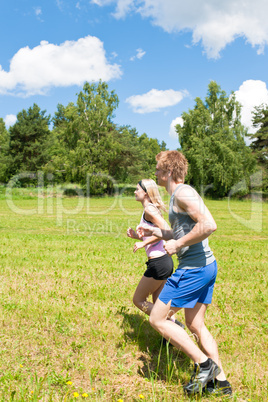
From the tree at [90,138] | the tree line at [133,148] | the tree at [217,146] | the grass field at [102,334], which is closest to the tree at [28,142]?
the tree line at [133,148]

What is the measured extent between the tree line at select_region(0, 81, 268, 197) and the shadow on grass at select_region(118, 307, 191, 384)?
4130cm

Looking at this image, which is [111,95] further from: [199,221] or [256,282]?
[199,221]

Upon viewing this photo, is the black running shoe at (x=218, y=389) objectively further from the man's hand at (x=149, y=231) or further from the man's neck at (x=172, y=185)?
the man's neck at (x=172, y=185)

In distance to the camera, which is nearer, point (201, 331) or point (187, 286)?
point (187, 286)

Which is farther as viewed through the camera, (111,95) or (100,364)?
(111,95)

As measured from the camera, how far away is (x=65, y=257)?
8.41 m

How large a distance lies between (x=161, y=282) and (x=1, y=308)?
2500mm

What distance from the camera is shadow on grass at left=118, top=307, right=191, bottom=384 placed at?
326 centimetres

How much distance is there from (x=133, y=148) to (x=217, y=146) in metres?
12.9

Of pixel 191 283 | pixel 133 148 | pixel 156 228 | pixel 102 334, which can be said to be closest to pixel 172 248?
pixel 191 283

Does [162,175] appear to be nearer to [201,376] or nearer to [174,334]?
[174,334]

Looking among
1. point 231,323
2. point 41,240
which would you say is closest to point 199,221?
point 231,323

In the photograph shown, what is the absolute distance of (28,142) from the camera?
55.6 meters

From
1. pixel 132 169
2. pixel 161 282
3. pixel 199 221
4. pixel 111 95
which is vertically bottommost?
pixel 161 282
